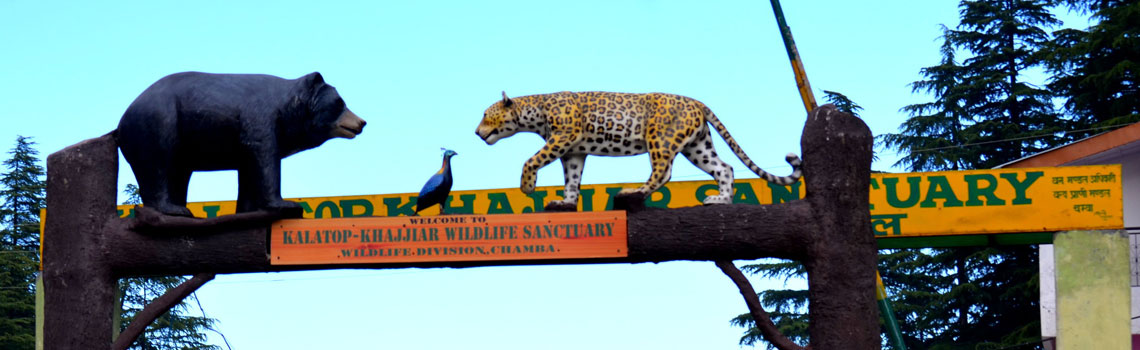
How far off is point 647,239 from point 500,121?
66.8 inches

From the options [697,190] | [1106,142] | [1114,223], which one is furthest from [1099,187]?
[697,190]

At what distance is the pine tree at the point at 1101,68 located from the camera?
2175 centimetres

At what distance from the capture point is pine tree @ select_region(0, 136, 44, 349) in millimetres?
24125

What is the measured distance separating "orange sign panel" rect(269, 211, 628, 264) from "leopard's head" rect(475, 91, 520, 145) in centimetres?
107

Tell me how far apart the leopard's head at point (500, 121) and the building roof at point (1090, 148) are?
8650 mm

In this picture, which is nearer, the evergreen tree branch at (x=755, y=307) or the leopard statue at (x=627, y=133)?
the evergreen tree branch at (x=755, y=307)

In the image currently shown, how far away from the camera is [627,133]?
8.70 m

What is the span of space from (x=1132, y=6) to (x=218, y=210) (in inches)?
636

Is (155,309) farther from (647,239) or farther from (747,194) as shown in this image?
(747,194)

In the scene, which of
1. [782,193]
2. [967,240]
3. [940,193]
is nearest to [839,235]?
[782,193]

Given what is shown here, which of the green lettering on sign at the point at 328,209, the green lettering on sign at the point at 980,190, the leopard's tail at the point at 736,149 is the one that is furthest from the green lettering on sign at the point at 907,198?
the green lettering on sign at the point at 328,209

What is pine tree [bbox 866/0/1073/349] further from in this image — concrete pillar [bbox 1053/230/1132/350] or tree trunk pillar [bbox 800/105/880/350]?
tree trunk pillar [bbox 800/105/880/350]

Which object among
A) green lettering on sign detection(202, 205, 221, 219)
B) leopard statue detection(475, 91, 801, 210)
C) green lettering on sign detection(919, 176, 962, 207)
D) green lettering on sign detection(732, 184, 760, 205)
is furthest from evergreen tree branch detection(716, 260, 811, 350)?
green lettering on sign detection(202, 205, 221, 219)

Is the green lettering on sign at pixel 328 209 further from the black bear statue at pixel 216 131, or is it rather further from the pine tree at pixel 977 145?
the pine tree at pixel 977 145
